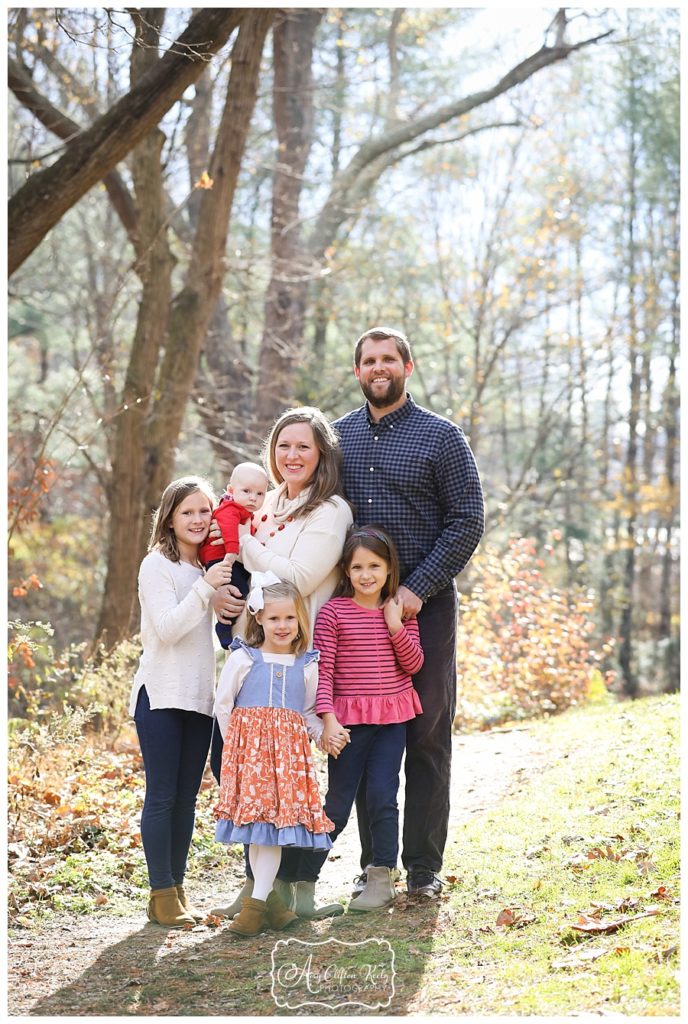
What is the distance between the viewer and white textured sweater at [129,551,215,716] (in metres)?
4.39

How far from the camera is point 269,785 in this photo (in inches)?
163

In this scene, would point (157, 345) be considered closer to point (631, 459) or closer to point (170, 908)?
point (170, 908)

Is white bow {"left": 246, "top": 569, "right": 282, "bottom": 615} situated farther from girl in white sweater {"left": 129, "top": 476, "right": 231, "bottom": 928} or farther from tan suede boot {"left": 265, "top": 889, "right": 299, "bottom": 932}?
tan suede boot {"left": 265, "top": 889, "right": 299, "bottom": 932}

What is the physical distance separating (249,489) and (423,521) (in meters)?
0.78

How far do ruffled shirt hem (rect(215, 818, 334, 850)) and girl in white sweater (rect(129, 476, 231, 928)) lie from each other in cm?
45

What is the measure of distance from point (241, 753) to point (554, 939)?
1355mm

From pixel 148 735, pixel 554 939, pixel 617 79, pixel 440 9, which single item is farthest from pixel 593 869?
pixel 617 79

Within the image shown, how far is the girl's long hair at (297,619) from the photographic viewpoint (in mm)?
4273

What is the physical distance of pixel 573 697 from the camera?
1094cm

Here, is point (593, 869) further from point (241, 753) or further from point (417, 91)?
point (417, 91)

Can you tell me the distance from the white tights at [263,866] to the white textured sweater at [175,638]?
636 millimetres

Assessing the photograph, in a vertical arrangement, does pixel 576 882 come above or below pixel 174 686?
below

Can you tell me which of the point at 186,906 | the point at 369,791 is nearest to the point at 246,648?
the point at 369,791

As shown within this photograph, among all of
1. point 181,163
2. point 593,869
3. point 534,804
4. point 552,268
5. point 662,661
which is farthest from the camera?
point 662,661
